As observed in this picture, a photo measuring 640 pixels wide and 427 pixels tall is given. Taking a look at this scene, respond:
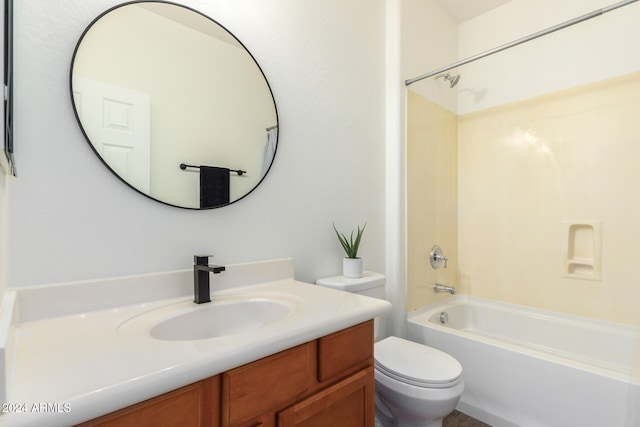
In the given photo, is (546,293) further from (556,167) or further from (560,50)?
(560,50)

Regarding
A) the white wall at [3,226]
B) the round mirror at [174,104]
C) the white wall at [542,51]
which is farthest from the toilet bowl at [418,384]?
the white wall at [542,51]

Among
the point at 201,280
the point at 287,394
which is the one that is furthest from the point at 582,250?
the point at 201,280

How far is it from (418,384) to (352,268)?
58 cm

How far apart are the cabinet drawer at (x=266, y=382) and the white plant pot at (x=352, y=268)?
31.2 inches

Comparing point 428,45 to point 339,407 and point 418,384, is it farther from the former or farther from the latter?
point 339,407

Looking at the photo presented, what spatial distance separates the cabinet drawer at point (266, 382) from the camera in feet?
2.31

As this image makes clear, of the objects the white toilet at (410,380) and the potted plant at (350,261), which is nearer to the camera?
the white toilet at (410,380)

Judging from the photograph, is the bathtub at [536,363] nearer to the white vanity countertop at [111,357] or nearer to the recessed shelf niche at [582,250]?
the recessed shelf niche at [582,250]

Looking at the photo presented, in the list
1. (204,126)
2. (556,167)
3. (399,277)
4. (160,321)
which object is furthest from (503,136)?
(160,321)

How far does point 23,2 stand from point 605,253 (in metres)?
2.90

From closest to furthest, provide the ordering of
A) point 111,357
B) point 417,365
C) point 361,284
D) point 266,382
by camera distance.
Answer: point 111,357 → point 266,382 → point 417,365 → point 361,284

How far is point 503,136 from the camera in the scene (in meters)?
2.40

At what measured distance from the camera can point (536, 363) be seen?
159 cm

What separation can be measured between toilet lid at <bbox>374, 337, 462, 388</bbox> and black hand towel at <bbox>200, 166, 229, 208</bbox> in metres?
1.00
